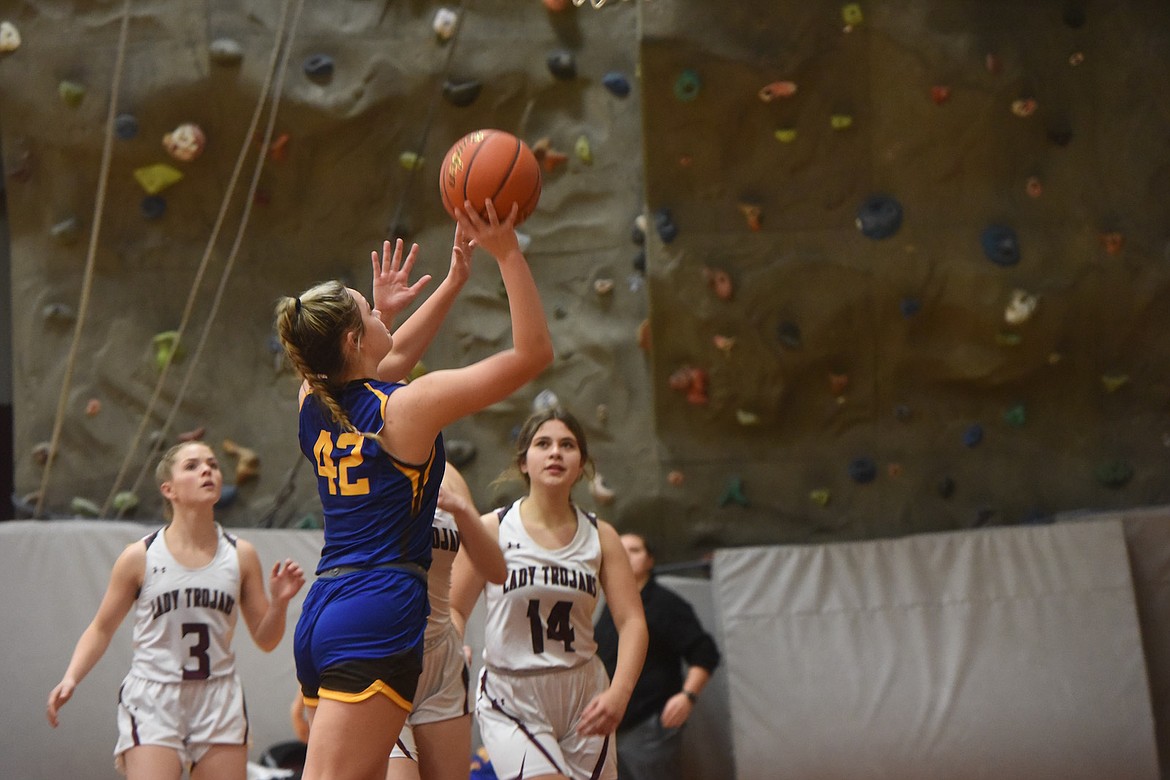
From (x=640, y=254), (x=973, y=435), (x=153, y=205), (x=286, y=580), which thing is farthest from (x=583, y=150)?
(x=286, y=580)

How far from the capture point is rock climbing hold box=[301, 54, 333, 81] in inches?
257

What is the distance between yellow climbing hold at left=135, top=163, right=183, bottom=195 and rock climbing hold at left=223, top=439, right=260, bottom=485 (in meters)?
1.48

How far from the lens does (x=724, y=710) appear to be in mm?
6004

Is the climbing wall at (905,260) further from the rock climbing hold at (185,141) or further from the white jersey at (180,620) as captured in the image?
the white jersey at (180,620)

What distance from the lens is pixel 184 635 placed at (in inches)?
168

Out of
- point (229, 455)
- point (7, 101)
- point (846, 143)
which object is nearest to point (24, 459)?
point (229, 455)

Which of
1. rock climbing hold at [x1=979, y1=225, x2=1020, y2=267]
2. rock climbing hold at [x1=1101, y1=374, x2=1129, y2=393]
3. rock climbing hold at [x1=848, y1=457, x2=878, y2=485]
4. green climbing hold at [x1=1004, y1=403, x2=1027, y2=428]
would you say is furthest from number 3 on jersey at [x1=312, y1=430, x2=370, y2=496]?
rock climbing hold at [x1=1101, y1=374, x2=1129, y2=393]

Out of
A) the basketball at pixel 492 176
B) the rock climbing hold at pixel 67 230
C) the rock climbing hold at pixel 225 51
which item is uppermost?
the rock climbing hold at pixel 225 51

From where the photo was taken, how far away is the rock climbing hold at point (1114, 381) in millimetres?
6645

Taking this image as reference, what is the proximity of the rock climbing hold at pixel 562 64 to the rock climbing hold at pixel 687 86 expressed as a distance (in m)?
0.79

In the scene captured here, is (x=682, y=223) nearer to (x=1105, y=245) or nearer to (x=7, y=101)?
(x=1105, y=245)

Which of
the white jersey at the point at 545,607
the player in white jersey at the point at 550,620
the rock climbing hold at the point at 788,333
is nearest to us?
the player in white jersey at the point at 550,620

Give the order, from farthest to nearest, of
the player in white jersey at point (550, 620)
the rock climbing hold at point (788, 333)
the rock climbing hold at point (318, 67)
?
1. the rock climbing hold at point (318, 67)
2. the rock climbing hold at point (788, 333)
3. the player in white jersey at point (550, 620)

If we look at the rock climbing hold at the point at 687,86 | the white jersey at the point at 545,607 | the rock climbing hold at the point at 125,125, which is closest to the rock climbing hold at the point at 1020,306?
the rock climbing hold at the point at 687,86
